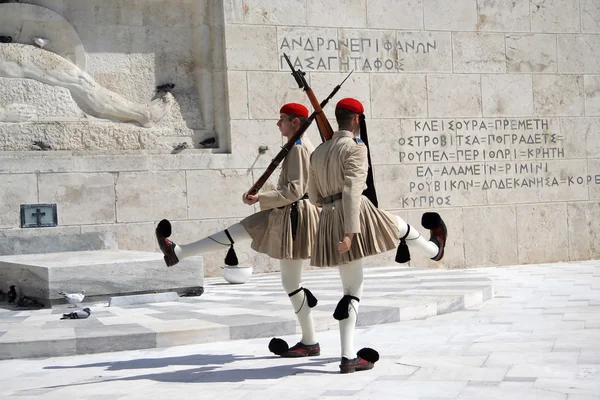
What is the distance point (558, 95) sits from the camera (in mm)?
13086

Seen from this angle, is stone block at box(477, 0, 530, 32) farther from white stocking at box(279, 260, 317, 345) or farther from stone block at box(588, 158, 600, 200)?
white stocking at box(279, 260, 317, 345)

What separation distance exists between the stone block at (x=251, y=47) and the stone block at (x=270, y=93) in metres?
0.13

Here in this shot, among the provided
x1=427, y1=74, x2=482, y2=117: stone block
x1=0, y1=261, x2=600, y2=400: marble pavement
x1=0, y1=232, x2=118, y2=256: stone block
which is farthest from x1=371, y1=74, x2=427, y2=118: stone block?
x1=0, y1=261, x2=600, y2=400: marble pavement

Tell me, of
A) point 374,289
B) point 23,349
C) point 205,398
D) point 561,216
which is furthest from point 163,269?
point 561,216

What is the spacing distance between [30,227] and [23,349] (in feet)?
15.3

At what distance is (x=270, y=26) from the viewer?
38.4 ft

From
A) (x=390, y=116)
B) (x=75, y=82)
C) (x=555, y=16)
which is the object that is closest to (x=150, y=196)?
(x=75, y=82)

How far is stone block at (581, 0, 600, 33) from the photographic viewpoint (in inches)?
523

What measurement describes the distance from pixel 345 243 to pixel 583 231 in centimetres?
897

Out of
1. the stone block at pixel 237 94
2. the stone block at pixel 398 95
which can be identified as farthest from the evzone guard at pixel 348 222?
the stone block at pixel 398 95

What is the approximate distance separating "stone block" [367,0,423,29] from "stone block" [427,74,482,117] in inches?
30.8

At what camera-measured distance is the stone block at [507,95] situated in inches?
500

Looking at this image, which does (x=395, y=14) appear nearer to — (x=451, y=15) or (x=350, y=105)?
(x=451, y=15)

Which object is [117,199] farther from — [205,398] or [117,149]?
[205,398]
